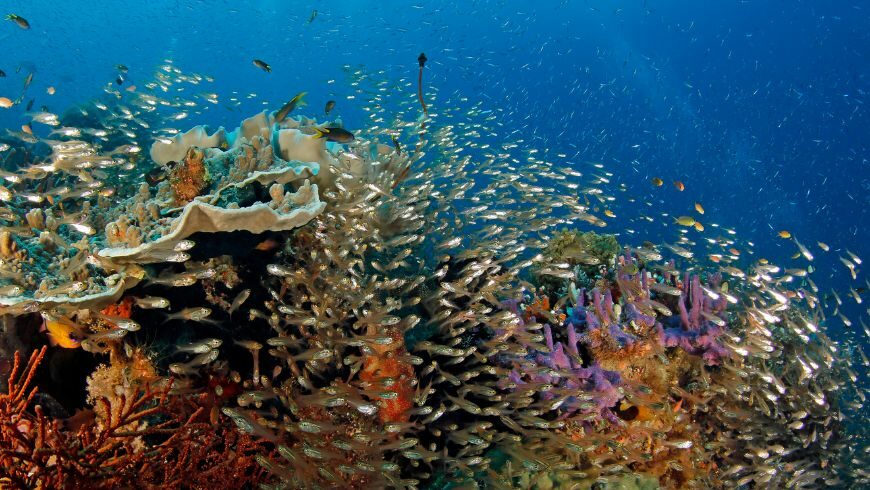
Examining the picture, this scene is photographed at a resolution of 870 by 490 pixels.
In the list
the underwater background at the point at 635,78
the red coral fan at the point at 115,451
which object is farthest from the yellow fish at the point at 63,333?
the underwater background at the point at 635,78

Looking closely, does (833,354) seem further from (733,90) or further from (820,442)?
(733,90)

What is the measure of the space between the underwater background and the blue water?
1.28 feet

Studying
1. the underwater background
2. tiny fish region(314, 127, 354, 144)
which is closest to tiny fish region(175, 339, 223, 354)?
tiny fish region(314, 127, 354, 144)

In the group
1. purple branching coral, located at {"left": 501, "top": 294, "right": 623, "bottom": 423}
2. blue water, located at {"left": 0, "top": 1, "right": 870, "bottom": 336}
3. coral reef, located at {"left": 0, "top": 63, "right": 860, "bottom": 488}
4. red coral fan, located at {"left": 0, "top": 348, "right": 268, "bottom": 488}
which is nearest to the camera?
red coral fan, located at {"left": 0, "top": 348, "right": 268, "bottom": 488}

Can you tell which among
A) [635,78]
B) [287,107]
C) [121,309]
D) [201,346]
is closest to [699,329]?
[201,346]

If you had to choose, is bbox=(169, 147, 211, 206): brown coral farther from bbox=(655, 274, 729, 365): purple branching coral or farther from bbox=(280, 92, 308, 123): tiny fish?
bbox=(655, 274, 729, 365): purple branching coral

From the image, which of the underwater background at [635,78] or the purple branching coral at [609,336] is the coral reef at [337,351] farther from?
the underwater background at [635,78]

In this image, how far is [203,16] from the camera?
11038cm

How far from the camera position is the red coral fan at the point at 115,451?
271 centimetres

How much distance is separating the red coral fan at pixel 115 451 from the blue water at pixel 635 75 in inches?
2286

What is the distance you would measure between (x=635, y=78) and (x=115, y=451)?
11394 cm

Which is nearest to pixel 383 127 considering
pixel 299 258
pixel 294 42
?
pixel 299 258

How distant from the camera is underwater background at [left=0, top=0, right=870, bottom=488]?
66.9 meters

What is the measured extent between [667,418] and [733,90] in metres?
107
